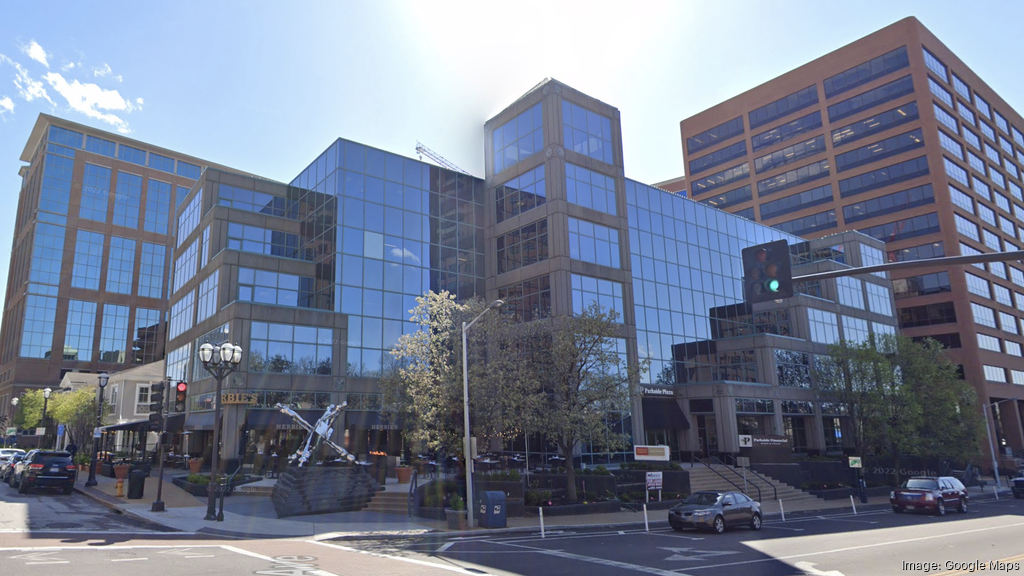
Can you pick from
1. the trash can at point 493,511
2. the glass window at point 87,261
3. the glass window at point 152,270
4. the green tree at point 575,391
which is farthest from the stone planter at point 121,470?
the glass window at point 152,270

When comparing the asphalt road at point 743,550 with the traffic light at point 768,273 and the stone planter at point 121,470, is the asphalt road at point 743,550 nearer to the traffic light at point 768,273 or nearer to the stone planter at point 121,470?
the traffic light at point 768,273

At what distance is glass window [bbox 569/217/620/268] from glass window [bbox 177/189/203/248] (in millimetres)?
27750

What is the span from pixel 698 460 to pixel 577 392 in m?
23.1

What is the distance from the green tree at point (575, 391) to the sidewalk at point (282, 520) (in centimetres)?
333

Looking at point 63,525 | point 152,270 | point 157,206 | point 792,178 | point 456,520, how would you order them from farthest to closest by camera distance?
1. point 157,206
2. point 152,270
3. point 792,178
4. point 456,520
5. point 63,525

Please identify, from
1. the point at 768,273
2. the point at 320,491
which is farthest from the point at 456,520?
the point at 768,273

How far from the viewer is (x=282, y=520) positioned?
2270cm

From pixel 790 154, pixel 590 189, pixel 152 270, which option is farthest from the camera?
pixel 152 270

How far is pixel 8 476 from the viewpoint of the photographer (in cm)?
3369

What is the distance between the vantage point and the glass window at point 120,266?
9725 centimetres

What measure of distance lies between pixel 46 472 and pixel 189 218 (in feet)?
89.5

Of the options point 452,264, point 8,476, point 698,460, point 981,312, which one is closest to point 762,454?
point 698,460

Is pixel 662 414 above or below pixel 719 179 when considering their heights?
below

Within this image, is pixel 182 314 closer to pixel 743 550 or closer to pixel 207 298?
pixel 207 298
